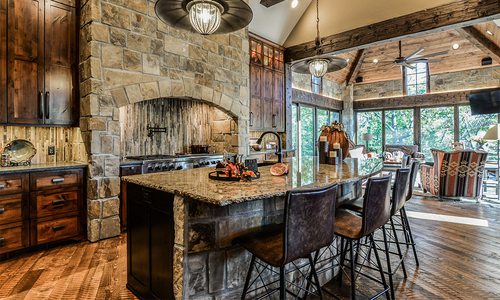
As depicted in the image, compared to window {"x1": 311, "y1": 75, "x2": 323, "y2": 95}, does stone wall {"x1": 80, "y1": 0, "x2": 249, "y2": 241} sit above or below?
below

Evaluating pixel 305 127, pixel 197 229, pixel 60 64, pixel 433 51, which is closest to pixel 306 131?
pixel 305 127

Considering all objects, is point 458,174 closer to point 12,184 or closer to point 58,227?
point 58,227

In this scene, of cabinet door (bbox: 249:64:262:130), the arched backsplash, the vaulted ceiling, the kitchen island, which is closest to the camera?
the kitchen island

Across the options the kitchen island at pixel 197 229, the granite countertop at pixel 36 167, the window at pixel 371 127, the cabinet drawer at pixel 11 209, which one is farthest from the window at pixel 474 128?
the cabinet drawer at pixel 11 209

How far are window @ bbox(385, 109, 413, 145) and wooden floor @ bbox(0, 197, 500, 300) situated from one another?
22.4ft

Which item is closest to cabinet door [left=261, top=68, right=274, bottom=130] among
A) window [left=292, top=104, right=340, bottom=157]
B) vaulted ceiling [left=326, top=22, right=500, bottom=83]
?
window [left=292, top=104, right=340, bottom=157]

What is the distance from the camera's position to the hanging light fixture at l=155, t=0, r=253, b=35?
2.13 meters

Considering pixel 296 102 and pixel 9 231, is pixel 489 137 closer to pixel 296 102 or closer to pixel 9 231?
pixel 296 102

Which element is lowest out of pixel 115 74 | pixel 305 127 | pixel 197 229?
pixel 197 229

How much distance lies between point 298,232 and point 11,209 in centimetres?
303

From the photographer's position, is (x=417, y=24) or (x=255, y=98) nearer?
(x=417, y=24)

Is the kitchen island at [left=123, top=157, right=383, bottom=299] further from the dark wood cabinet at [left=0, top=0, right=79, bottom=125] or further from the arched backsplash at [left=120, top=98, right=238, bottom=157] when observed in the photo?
the arched backsplash at [left=120, top=98, right=238, bottom=157]

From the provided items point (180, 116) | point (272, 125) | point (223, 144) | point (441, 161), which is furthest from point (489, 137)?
point (180, 116)

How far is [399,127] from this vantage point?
412 inches
